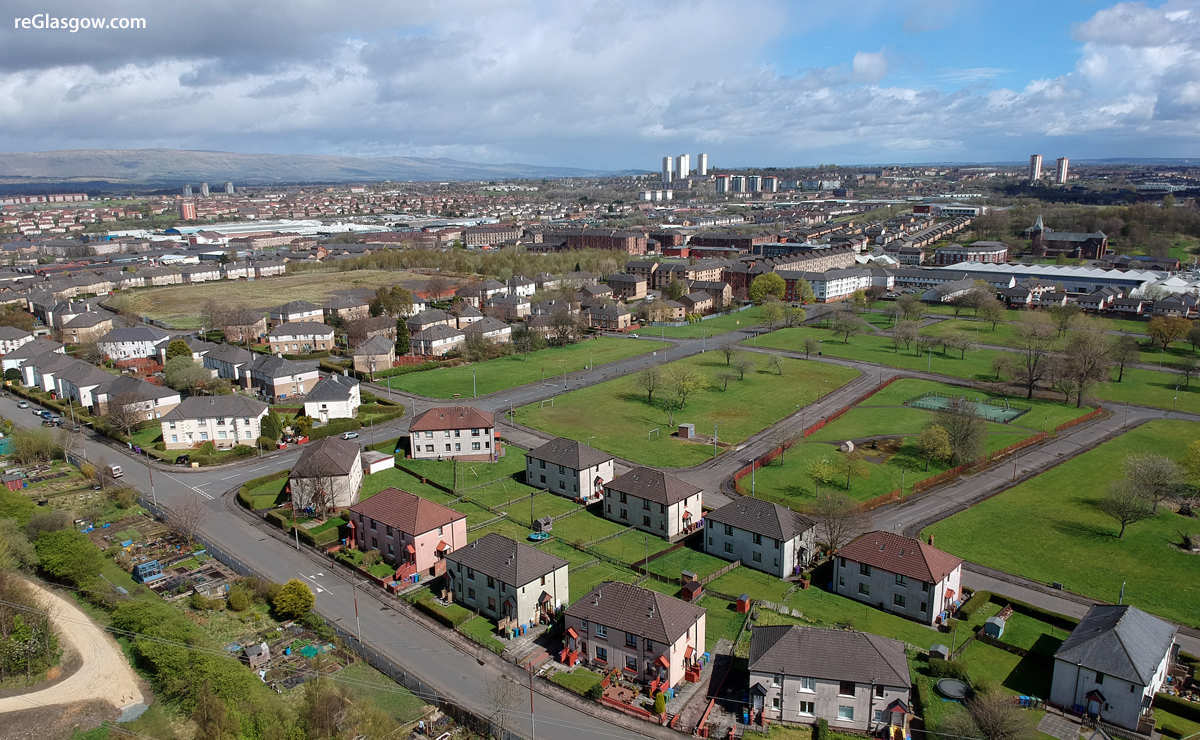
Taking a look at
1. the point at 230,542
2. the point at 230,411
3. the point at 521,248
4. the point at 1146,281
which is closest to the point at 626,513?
the point at 230,542

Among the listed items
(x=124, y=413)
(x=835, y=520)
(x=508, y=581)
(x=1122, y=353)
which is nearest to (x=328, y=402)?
(x=124, y=413)

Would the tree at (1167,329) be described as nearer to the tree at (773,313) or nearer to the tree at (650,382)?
the tree at (773,313)

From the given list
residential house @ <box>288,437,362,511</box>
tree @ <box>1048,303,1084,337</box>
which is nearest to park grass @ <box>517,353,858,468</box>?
residential house @ <box>288,437,362,511</box>

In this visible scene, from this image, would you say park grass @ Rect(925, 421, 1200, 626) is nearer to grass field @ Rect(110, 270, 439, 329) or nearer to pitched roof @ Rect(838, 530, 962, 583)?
pitched roof @ Rect(838, 530, 962, 583)

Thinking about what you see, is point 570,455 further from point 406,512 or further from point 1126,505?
point 1126,505

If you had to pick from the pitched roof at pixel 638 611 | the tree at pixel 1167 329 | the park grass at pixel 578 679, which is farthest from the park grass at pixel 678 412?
the tree at pixel 1167 329

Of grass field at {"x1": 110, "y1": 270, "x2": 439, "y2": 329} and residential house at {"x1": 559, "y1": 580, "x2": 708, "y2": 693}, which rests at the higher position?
grass field at {"x1": 110, "y1": 270, "x2": 439, "y2": 329}

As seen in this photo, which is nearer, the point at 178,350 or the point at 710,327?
the point at 178,350
